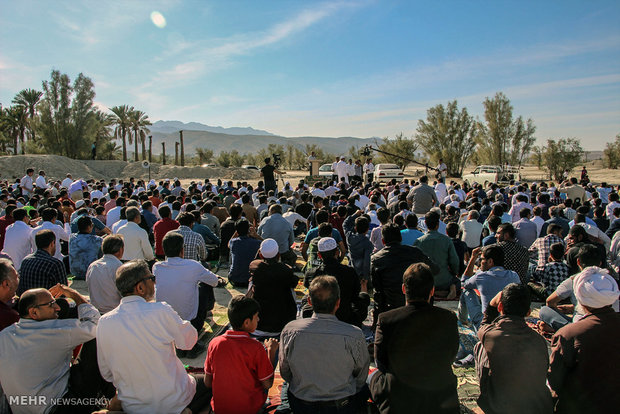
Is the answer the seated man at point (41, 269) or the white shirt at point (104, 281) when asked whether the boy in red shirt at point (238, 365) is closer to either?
the white shirt at point (104, 281)

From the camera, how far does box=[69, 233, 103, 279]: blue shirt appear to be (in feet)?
22.4

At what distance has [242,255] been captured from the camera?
6523 mm

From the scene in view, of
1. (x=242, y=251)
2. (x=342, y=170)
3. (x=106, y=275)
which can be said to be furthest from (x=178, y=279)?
(x=342, y=170)

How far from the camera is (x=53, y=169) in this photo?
115 ft

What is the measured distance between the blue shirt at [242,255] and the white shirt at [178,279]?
1780mm

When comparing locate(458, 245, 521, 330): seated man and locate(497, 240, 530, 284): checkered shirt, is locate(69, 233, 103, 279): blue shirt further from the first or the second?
locate(497, 240, 530, 284): checkered shirt

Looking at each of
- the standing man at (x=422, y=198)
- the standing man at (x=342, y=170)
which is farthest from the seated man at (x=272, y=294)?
the standing man at (x=342, y=170)

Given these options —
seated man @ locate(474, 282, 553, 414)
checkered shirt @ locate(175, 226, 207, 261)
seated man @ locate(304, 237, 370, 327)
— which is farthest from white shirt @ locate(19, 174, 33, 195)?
seated man @ locate(474, 282, 553, 414)

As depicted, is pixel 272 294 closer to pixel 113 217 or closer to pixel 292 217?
pixel 292 217

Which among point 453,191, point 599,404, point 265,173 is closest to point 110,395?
point 599,404

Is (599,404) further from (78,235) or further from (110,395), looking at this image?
(78,235)

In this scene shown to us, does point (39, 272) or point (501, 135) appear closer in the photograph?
point (39, 272)

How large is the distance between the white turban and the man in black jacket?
1672 mm

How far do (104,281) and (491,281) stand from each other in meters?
4.17
